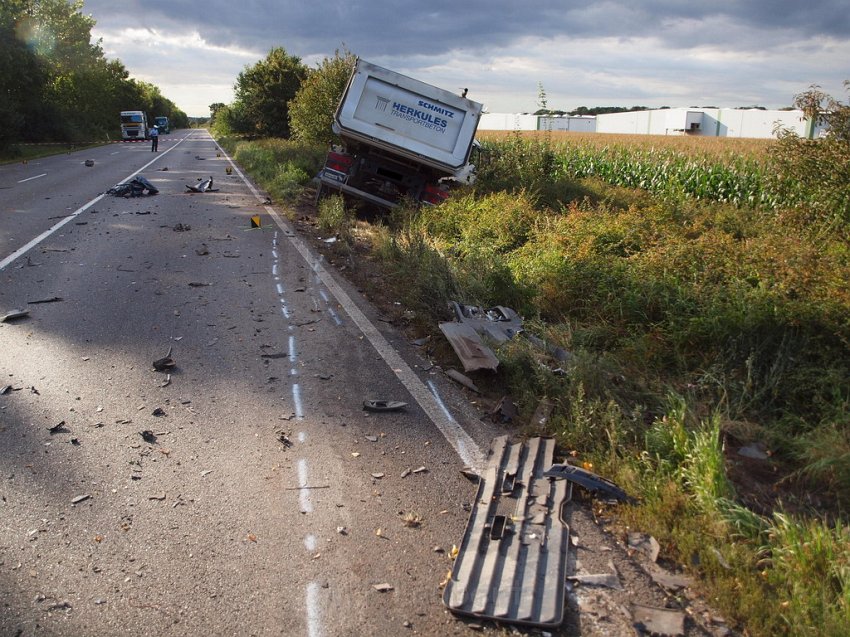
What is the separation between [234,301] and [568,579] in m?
5.60

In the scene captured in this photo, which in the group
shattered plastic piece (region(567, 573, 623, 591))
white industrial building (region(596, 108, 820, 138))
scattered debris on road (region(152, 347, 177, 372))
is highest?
white industrial building (region(596, 108, 820, 138))

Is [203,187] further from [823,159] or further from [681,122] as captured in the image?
[681,122]

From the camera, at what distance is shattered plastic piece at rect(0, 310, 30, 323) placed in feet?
22.2

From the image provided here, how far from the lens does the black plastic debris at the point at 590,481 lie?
381cm

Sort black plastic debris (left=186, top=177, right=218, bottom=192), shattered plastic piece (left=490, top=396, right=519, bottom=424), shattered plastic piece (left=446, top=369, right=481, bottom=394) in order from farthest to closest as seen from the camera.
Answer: black plastic debris (left=186, top=177, right=218, bottom=192)
shattered plastic piece (left=446, top=369, right=481, bottom=394)
shattered plastic piece (left=490, top=396, right=519, bottom=424)

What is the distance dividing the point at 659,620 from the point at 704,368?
282cm

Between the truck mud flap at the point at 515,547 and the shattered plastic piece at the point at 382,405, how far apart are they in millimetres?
947

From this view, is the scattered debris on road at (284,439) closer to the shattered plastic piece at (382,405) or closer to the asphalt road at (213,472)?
the asphalt road at (213,472)

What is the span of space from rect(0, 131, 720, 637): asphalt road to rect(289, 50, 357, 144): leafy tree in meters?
15.3

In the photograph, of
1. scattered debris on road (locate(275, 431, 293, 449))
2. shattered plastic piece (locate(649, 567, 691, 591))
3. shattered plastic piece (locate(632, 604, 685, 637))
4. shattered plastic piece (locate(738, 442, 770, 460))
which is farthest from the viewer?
scattered debris on road (locate(275, 431, 293, 449))

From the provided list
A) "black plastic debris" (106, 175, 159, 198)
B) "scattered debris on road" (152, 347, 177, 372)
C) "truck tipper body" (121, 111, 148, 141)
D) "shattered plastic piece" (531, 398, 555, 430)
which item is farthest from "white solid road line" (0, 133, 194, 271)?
"truck tipper body" (121, 111, 148, 141)

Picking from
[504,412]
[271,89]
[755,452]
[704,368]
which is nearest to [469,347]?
[504,412]

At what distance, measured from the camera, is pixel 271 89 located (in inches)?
1391

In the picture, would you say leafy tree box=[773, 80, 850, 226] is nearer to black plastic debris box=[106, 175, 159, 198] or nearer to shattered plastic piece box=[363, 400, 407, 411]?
shattered plastic piece box=[363, 400, 407, 411]
